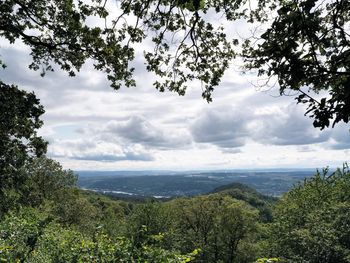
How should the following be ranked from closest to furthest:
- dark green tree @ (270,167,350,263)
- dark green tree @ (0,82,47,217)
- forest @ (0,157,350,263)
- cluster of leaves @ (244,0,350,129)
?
cluster of leaves @ (244,0,350,129)
forest @ (0,157,350,263)
dark green tree @ (0,82,47,217)
dark green tree @ (270,167,350,263)

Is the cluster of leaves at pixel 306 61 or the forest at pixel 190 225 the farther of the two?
the forest at pixel 190 225

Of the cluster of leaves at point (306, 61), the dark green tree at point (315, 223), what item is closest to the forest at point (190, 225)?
the dark green tree at point (315, 223)

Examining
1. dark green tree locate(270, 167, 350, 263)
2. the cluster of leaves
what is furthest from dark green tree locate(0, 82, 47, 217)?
dark green tree locate(270, 167, 350, 263)

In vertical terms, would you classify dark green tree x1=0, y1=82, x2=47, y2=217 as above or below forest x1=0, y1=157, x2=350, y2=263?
above

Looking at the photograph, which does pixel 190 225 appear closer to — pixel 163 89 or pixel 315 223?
pixel 315 223

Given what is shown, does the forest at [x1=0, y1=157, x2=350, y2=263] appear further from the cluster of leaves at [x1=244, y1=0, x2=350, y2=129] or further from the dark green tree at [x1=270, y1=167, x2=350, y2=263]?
the cluster of leaves at [x1=244, y1=0, x2=350, y2=129]

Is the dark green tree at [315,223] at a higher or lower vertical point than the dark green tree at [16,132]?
lower

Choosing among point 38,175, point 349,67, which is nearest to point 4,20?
point 349,67

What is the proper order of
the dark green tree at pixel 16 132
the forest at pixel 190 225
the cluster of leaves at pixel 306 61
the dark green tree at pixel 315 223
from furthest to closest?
the dark green tree at pixel 315 223 → the dark green tree at pixel 16 132 → the forest at pixel 190 225 → the cluster of leaves at pixel 306 61

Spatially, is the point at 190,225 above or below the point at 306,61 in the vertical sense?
below

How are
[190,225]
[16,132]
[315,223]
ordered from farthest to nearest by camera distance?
1. [190,225]
2. [315,223]
3. [16,132]

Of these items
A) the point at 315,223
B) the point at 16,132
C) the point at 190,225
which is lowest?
Result: the point at 190,225

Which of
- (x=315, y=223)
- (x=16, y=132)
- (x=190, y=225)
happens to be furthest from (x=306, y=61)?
(x=190, y=225)

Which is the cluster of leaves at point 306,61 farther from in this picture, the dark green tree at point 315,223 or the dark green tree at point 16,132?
the dark green tree at point 315,223
